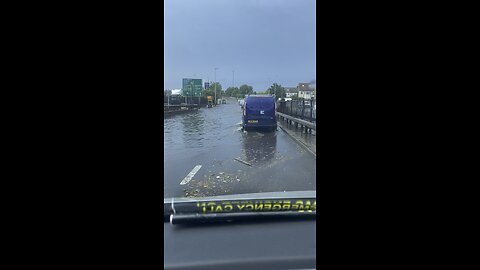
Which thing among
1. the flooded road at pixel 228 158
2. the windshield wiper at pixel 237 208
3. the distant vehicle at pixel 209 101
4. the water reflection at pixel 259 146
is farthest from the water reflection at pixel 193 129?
the windshield wiper at pixel 237 208

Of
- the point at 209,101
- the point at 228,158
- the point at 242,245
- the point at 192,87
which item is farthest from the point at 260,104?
the point at 242,245

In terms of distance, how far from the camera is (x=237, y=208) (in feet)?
7.13

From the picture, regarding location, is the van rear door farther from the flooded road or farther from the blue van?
the flooded road

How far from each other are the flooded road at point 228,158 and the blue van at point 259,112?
0.13 m

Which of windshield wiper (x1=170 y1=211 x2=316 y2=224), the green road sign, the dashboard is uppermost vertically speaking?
the green road sign

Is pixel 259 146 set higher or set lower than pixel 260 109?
lower

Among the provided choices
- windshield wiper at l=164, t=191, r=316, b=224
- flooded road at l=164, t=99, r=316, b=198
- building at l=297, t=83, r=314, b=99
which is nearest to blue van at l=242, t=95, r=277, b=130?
flooded road at l=164, t=99, r=316, b=198

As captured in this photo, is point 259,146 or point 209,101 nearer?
point 209,101

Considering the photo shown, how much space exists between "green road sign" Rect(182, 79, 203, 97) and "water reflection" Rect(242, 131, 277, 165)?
0.80m

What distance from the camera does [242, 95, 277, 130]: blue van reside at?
12.0 feet

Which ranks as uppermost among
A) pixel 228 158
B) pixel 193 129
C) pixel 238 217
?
pixel 193 129

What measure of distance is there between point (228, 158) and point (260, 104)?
0.87 metres

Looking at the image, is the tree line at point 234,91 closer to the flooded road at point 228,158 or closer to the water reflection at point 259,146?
the flooded road at point 228,158

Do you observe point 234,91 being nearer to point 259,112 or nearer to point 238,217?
point 259,112
